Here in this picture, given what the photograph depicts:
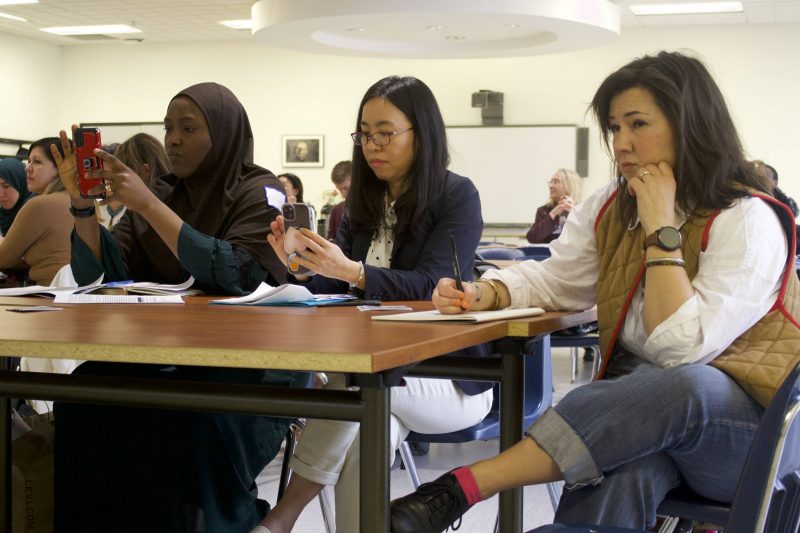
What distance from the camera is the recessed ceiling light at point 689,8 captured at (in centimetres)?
1107

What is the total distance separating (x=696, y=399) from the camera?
1664 millimetres

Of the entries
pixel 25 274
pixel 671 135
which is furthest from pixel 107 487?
pixel 25 274

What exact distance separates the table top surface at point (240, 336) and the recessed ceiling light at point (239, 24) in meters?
11.2

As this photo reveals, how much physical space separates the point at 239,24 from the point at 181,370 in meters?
11.3

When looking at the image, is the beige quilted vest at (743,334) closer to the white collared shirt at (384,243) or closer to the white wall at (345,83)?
the white collared shirt at (384,243)

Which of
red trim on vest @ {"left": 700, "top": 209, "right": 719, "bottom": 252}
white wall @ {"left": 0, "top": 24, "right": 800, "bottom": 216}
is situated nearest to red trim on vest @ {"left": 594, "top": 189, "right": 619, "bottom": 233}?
red trim on vest @ {"left": 700, "top": 209, "right": 719, "bottom": 252}

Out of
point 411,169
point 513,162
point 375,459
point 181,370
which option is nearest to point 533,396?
point 411,169

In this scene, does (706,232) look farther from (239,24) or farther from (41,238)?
(239,24)

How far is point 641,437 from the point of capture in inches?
65.3

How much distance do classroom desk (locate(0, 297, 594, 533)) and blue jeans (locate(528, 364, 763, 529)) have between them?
0.21 metres

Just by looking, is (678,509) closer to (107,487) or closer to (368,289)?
(368,289)

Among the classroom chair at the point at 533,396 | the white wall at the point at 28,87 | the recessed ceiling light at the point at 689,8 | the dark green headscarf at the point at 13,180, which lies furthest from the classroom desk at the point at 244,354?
the white wall at the point at 28,87

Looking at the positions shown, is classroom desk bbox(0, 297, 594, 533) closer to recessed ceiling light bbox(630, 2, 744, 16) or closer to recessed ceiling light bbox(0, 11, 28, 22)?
recessed ceiling light bbox(630, 2, 744, 16)

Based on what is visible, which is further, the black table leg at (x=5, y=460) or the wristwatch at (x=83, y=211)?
the wristwatch at (x=83, y=211)
